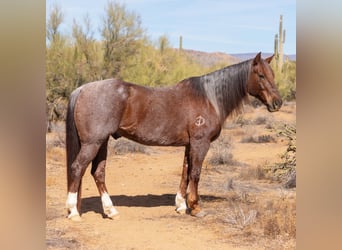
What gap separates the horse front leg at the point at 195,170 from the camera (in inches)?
226

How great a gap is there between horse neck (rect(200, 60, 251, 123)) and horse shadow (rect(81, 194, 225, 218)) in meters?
1.70

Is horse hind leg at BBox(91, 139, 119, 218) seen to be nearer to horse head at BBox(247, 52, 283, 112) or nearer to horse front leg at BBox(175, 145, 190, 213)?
horse front leg at BBox(175, 145, 190, 213)

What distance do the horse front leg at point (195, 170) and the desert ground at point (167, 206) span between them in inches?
5.9

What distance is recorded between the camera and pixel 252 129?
→ 15305 millimetres

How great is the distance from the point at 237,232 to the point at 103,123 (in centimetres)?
207

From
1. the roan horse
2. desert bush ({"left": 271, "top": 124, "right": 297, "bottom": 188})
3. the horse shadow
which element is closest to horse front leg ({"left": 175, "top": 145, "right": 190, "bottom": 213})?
the roan horse

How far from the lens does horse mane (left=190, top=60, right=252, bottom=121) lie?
5785mm

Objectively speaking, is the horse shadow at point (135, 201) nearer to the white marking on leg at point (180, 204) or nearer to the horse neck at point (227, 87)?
the white marking on leg at point (180, 204)

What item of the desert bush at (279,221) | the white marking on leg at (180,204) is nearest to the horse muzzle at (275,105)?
the desert bush at (279,221)

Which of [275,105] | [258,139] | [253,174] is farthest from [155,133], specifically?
[258,139]

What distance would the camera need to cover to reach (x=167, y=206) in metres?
6.37

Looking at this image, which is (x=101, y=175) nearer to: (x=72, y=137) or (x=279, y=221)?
(x=72, y=137)
